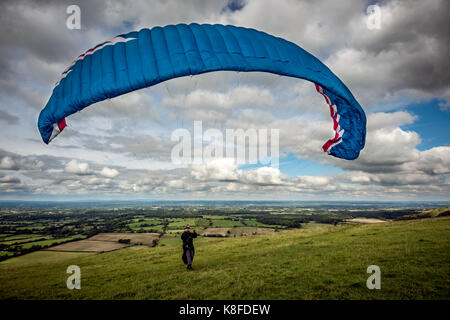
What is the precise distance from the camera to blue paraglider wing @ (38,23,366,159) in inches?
272

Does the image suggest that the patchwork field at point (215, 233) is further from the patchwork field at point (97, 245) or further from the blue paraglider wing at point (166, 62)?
the blue paraglider wing at point (166, 62)

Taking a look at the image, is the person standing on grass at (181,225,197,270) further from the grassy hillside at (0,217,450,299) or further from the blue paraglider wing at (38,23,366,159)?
the blue paraglider wing at (38,23,366,159)

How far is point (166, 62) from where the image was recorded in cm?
708

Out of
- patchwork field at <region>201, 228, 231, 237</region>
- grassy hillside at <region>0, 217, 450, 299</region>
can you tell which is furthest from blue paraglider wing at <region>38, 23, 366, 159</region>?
patchwork field at <region>201, 228, 231, 237</region>

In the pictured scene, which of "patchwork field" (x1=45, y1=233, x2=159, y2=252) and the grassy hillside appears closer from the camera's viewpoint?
the grassy hillside

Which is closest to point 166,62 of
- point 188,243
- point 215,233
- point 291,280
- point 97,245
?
point 188,243

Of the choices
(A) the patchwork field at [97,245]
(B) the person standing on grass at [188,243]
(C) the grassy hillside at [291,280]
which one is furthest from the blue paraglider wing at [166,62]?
(A) the patchwork field at [97,245]

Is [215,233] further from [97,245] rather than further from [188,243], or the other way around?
[188,243]

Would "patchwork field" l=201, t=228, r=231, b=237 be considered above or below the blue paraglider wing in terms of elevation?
below

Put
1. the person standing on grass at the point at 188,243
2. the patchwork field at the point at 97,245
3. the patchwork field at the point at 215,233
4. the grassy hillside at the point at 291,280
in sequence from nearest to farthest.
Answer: the grassy hillside at the point at 291,280 < the person standing on grass at the point at 188,243 < the patchwork field at the point at 97,245 < the patchwork field at the point at 215,233

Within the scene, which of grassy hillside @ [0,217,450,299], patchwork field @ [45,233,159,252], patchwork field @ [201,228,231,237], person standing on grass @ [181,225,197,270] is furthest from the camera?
patchwork field @ [201,228,231,237]

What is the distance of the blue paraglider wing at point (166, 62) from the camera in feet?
22.7

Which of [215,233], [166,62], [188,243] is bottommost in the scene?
[215,233]
